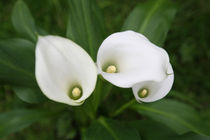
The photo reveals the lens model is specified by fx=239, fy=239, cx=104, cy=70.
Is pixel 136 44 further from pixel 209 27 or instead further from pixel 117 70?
pixel 209 27

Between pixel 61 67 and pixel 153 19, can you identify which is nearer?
pixel 61 67

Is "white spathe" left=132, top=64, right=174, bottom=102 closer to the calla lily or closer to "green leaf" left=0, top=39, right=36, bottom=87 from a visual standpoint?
the calla lily

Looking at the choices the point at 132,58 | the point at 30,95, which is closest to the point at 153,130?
the point at 132,58

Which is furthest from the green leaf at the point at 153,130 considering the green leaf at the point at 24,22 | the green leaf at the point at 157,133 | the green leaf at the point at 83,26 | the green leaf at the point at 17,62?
the green leaf at the point at 24,22

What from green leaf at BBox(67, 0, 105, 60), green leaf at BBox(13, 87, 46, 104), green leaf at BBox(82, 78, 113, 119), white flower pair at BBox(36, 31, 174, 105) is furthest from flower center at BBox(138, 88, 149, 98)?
green leaf at BBox(13, 87, 46, 104)

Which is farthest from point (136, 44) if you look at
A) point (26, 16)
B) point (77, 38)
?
point (26, 16)

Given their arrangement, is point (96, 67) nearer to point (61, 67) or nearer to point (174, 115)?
point (61, 67)

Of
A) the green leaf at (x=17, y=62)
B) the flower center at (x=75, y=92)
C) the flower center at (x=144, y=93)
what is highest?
the flower center at (x=75, y=92)

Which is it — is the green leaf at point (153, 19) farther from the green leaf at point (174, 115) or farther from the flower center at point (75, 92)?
the flower center at point (75, 92)
